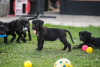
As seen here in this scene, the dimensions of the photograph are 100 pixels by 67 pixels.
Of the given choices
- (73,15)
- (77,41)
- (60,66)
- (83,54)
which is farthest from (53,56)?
(73,15)

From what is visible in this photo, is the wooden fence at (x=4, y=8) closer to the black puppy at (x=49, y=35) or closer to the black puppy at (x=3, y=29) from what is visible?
the black puppy at (x=3, y=29)

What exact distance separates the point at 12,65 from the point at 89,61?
2.23 metres

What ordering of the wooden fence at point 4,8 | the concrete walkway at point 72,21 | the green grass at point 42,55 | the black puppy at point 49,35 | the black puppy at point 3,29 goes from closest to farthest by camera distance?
the green grass at point 42,55, the black puppy at point 49,35, the black puppy at point 3,29, the concrete walkway at point 72,21, the wooden fence at point 4,8

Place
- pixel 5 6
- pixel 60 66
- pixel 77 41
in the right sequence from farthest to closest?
pixel 5 6
pixel 77 41
pixel 60 66

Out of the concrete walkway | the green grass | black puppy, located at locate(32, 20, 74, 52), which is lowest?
the green grass

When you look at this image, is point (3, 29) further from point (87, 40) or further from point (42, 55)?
point (87, 40)

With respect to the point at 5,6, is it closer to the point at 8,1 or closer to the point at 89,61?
the point at 8,1

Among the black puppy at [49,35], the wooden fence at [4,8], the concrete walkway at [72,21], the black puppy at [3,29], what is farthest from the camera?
the wooden fence at [4,8]

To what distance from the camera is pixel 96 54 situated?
6.45m

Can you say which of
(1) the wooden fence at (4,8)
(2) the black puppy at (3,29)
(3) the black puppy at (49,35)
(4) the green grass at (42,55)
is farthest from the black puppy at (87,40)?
(1) the wooden fence at (4,8)

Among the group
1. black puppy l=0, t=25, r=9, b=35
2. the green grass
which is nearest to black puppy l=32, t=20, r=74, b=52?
the green grass

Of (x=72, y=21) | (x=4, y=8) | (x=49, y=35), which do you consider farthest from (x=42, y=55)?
(x=4, y=8)

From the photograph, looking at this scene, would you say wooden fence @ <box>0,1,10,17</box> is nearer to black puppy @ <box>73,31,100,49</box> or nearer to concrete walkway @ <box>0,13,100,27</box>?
concrete walkway @ <box>0,13,100,27</box>

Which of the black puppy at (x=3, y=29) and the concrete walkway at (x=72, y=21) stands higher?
the black puppy at (x=3, y=29)
